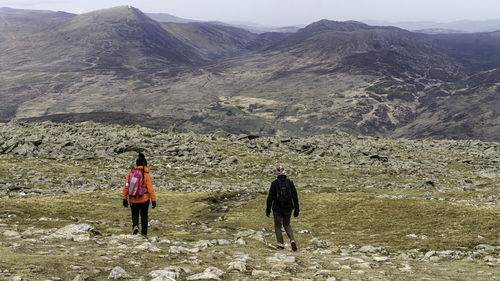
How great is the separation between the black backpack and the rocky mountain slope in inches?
76.4

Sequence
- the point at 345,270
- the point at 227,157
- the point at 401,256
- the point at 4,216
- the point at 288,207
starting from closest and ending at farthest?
the point at 345,270 < the point at 401,256 < the point at 288,207 < the point at 4,216 < the point at 227,157

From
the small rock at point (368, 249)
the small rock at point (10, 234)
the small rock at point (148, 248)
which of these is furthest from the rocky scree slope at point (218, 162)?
the small rock at point (148, 248)

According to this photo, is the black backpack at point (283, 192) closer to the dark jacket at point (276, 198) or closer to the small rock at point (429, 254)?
the dark jacket at point (276, 198)

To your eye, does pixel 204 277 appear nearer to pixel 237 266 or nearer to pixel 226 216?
pixel 237 266

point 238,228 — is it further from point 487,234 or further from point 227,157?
point 227,157

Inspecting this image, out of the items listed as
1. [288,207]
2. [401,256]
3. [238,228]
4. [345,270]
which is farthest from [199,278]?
[238,228]

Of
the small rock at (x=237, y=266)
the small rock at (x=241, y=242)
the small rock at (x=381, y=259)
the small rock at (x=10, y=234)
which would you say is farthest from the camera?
the small rock at (x=241, y=242)

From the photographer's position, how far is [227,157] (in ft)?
162

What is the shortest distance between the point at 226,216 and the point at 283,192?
937cm

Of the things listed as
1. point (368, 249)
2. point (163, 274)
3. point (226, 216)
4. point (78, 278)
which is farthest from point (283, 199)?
point (226, 216)

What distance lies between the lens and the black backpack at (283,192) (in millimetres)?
14805

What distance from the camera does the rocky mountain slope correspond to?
10578 mm

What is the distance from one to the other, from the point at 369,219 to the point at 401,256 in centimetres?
616

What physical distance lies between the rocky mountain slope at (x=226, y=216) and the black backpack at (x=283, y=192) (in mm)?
1940
